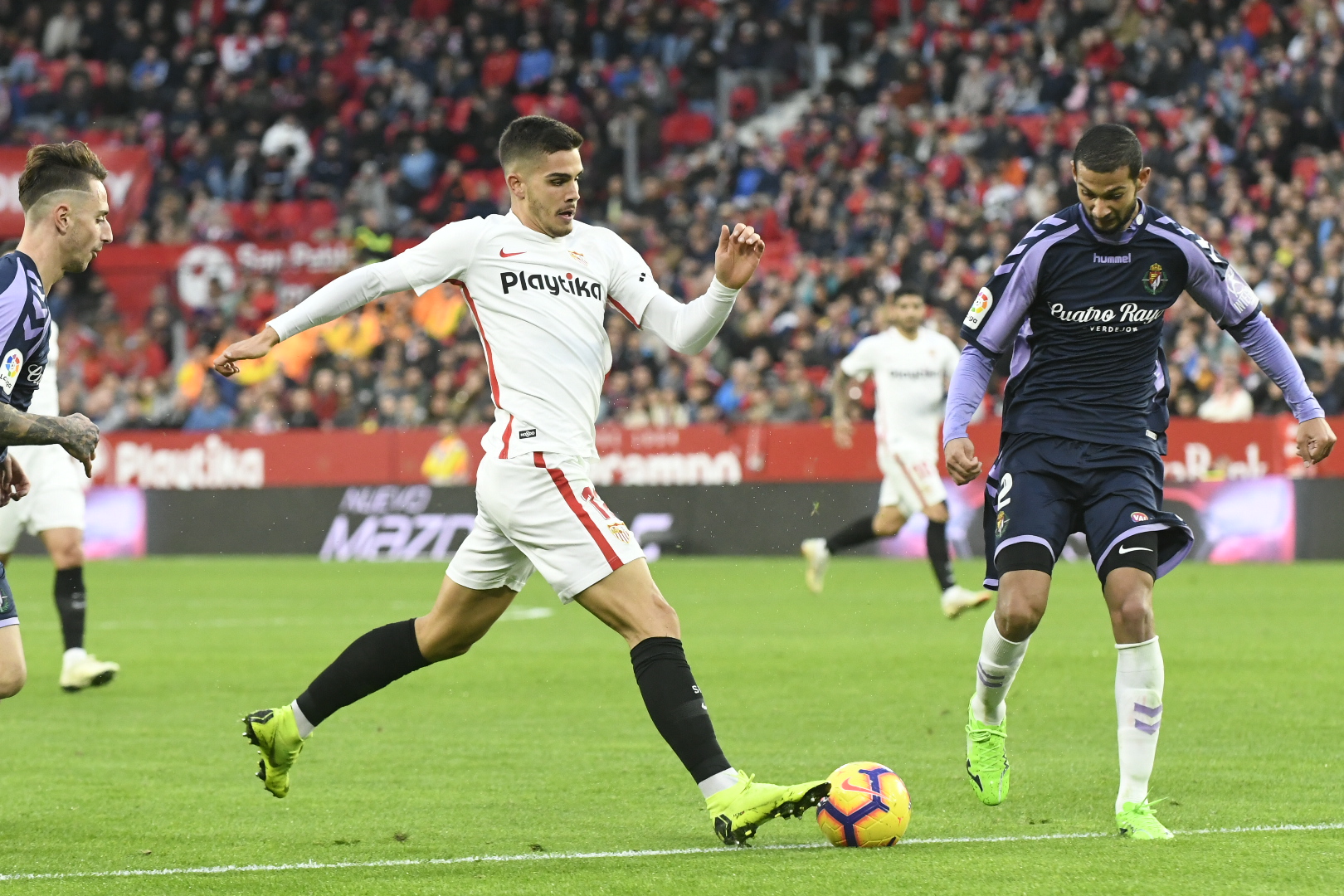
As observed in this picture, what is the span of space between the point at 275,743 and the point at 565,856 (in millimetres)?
1406

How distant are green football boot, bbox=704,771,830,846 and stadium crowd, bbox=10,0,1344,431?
637 inches

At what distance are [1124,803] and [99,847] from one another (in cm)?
331

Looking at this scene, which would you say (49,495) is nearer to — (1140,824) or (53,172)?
(53,172)

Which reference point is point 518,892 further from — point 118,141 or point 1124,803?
point 118,141

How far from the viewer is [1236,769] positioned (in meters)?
7.62

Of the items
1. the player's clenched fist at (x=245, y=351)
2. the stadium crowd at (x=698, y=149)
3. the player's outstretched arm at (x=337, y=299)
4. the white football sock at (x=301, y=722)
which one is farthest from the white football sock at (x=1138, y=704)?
the stadium crowd at (x=698, y=149)

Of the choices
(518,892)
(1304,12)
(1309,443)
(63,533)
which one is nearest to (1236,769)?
(1309,443)

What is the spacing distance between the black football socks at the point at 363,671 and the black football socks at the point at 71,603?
15.6ft

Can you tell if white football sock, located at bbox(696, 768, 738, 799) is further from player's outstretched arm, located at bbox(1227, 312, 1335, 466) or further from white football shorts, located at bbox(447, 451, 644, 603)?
player's outstretched arm, located at bbox(1227, 312, 1335, 466)

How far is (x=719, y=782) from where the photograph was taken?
237 inches

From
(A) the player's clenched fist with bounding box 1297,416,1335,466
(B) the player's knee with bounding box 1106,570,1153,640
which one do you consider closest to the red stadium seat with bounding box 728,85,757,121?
(A) the player's clenched fist with bounding box 1297,416,1335,466

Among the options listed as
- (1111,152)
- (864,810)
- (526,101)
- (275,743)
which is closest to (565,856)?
(864,810)

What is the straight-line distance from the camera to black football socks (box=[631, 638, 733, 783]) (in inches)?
240

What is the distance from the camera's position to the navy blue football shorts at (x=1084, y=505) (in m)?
6.51
